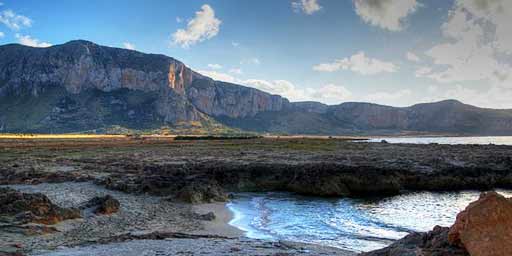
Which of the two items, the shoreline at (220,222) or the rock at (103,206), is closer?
the shoreline at (220,222)

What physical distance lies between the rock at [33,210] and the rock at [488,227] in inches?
539

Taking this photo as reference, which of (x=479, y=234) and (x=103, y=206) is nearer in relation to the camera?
(x=479, y=234)

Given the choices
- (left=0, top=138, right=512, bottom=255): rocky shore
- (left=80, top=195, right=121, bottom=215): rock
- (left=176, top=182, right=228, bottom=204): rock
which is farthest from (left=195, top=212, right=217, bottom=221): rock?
(left=176, top=182, right=228, bottom=204): rock

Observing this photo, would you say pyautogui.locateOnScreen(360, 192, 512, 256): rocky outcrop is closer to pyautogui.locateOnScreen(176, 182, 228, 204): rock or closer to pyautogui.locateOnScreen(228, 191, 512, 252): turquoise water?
pyautogui.locateOnScreen(228, 191, 512, 252): turquoise water

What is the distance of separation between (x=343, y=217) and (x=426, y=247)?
13362mm

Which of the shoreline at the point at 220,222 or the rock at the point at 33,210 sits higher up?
Result: the rock at the point at 33,210

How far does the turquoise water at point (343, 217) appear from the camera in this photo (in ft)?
56.2

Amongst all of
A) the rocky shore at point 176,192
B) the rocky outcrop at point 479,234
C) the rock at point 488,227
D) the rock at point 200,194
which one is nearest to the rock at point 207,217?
the rocky shore at point 176,192

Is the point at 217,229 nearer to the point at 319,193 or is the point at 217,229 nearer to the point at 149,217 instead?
the point at 149,217

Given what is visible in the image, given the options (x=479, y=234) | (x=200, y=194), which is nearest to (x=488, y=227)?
(x=479, y=234)

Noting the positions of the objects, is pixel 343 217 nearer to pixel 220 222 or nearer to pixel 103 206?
pixel 220 222

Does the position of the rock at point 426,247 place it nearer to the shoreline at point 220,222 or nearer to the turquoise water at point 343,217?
the turquoise water at point 343,217

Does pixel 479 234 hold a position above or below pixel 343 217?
above

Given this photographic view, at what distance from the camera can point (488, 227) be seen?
774cm
